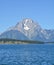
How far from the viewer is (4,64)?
2190 inches

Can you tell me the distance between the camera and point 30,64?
54688 mm

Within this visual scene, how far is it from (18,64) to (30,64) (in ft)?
8.59

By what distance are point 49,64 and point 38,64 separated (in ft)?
7.62

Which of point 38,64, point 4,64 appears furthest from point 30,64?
point 4,64

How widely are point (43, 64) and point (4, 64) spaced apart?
8.52 meters

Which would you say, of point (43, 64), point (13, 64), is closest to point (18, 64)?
point (13, 64)

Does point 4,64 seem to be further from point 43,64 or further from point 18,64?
point 43,64

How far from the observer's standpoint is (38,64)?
54.1 meters

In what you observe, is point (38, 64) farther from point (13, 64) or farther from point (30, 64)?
point (13, 64)

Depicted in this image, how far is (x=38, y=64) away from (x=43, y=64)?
106 centimetres

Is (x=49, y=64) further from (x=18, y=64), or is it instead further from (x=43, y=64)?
(x=18, y=64)

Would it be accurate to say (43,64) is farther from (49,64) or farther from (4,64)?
(4,64)

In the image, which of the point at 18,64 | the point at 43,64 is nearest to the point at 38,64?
the point at 43,64

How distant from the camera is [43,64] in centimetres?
5391
